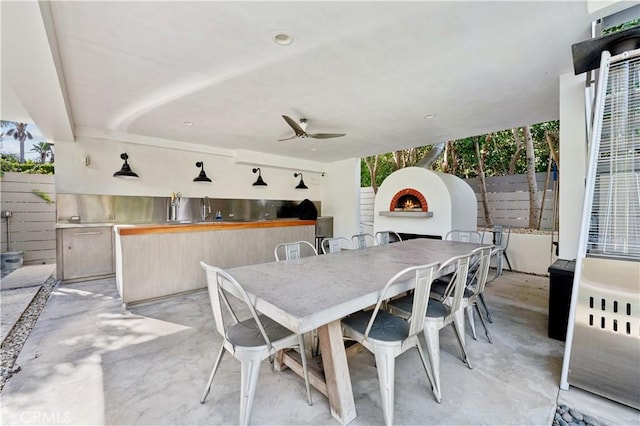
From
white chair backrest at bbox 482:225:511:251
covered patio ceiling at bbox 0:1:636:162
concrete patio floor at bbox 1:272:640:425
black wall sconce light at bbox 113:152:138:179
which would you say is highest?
covered patio ceiling at bbox 0:1:636:162

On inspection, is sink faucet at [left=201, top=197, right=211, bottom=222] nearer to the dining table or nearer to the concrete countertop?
the concrete countertop

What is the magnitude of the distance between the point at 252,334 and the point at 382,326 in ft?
2.77

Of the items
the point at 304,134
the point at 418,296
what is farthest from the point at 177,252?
the point at 418,296

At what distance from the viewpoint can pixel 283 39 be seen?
216 cm

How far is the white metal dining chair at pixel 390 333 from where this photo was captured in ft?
5.13

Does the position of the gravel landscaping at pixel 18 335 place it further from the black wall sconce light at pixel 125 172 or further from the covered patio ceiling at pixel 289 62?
the covered patio ceiling at pixel 289 62

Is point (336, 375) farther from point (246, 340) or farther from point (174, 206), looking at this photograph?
point (174, 206)

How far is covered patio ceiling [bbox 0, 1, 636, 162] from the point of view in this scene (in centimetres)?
186

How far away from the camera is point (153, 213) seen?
532cm

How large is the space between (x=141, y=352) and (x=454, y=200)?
16.6 feet

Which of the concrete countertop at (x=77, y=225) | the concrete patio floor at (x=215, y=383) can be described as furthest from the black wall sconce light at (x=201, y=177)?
the concrete patio floor at (x=215, y=383)

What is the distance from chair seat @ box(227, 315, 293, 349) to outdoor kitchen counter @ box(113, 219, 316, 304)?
7.74 ft

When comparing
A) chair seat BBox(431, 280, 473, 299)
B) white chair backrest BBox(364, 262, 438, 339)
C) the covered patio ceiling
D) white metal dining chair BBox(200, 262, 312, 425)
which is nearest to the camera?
white metal dining chair BBox(200, 262, 312, 425)

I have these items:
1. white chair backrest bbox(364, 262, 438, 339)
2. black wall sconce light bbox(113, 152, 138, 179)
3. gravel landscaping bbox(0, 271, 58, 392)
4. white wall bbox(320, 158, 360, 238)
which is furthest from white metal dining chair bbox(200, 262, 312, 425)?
white wall bbox(320, 158, 360, 238)
